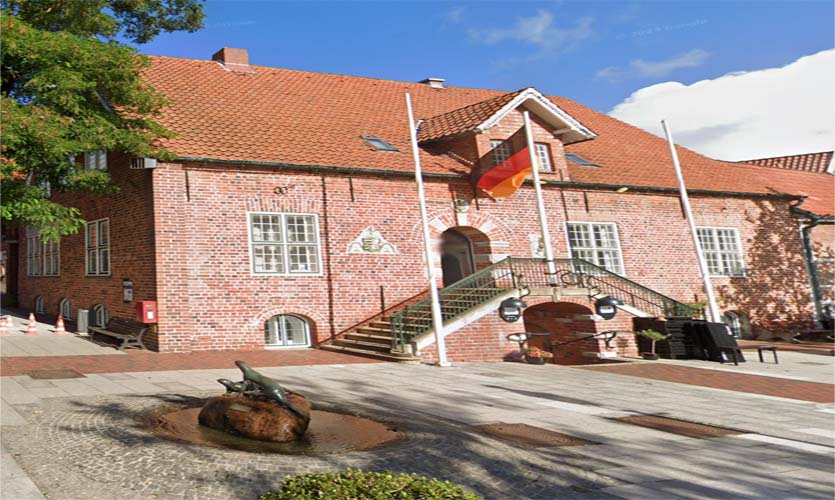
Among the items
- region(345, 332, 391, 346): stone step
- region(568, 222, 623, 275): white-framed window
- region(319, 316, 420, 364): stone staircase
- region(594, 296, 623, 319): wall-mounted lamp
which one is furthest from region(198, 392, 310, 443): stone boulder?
region(568, 222, 623, 275): white-framed window

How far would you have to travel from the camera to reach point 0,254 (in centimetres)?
2409

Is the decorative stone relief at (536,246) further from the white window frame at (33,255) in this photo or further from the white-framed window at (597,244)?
the white window frame at (33,255)

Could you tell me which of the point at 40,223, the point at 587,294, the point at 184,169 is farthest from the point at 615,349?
the point at 40,223

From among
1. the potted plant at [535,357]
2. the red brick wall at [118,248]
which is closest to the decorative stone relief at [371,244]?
the potted plant at [535,357]

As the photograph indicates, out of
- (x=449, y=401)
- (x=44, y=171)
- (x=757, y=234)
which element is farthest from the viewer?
(x=757, y=234)

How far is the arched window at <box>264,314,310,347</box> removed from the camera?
50.0 ft

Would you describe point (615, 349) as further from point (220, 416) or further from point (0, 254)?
point (0, 254)

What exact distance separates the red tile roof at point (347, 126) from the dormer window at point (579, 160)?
0.41 metres

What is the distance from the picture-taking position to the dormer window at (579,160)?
70.7 feet

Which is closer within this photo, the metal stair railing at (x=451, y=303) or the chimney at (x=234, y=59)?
the metal stair railing at (x=451, y=303)

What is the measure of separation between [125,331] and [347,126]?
9.16m

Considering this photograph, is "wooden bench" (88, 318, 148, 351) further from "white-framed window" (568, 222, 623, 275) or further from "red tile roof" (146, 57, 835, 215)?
→ "white-framed window" (568, 222, 623, 275)

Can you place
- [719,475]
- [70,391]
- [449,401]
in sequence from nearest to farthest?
[719,475] < [70,391] < [449,401]

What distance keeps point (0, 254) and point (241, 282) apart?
53.0 feet
